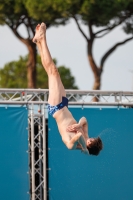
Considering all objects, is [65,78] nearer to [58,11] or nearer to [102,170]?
[58,11]

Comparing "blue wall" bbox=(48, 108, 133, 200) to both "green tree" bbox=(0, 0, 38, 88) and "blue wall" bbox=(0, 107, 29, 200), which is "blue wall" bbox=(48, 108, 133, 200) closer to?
"blue wall" bbox=(0, 107, 29, 200)

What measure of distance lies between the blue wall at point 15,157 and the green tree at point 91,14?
35.8 feet

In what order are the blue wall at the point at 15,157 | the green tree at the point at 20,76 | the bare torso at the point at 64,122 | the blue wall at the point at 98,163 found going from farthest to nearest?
the green tree at the point at 20,76 < the blue wall at the point at 98,163 < the blue wall at the point at 15,157 < the bare torso at the point at 64,122

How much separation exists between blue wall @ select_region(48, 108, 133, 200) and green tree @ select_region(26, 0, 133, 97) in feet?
34.8

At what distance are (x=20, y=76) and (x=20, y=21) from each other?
38.4 ft

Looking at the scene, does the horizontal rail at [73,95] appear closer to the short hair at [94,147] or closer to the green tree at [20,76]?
the short hair at [94,147]

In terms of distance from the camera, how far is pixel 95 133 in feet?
52.3

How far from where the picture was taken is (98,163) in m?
15.9

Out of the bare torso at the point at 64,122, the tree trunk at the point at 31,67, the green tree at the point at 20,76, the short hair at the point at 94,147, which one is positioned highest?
the green tree at the point at 20,76

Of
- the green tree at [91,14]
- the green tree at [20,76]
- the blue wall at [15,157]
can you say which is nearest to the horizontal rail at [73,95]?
the blue wall at [15,157]

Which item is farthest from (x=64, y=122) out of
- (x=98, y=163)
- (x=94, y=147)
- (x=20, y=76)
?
(x=20, y=76)

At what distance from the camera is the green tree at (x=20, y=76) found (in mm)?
40094

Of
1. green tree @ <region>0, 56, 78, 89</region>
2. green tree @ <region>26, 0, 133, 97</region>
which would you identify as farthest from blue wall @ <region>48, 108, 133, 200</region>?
green tree @ <region>0, 56, 78, 89</region>

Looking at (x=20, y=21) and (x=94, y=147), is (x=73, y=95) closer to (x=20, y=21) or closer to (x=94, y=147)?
(x=94, y=147)
